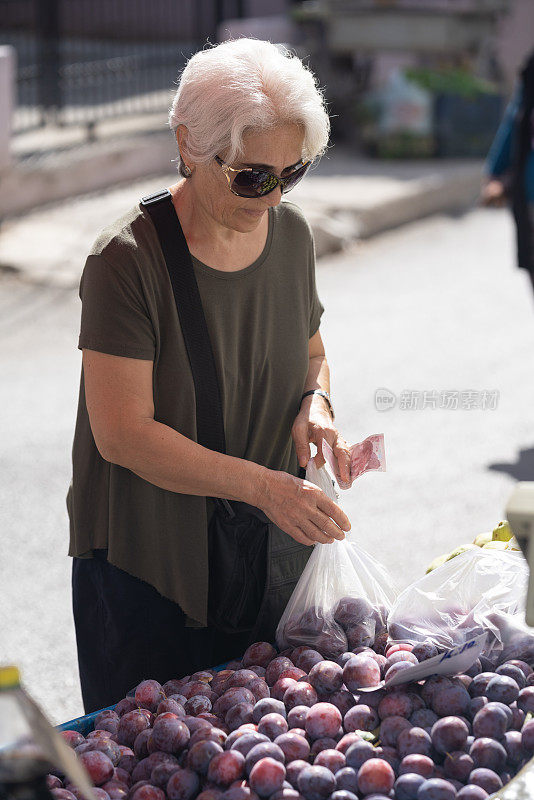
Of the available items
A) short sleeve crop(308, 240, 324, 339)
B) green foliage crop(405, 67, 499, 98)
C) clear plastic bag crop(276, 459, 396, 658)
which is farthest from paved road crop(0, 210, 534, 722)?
green foliage crop(405, 67, 499, 98)

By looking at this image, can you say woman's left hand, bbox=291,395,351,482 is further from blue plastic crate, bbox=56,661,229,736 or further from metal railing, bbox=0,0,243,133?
metal railing, bbox=0,0,243,133

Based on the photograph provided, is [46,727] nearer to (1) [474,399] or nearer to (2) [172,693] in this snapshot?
(2) [172,693]

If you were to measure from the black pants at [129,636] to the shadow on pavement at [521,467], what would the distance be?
116 inches

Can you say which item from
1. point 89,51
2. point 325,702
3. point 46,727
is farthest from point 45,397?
point 89,51

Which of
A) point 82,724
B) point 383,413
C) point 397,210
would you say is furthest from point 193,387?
point 397,210

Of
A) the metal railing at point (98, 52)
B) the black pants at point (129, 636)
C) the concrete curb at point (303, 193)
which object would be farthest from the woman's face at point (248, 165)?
the metal railing at point (98, 52)

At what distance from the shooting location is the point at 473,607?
6.73 ft

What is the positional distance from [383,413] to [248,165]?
148 inches

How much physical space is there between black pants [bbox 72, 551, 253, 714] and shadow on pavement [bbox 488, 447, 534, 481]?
2.94 m

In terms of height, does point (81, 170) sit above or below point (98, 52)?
below

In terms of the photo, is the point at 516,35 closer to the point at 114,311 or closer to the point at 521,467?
the point at 521,467

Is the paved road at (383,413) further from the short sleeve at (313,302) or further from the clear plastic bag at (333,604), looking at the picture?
the short sleeve at (313,302)

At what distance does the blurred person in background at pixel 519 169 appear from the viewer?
5.06 metres

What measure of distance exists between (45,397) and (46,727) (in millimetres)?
4562
